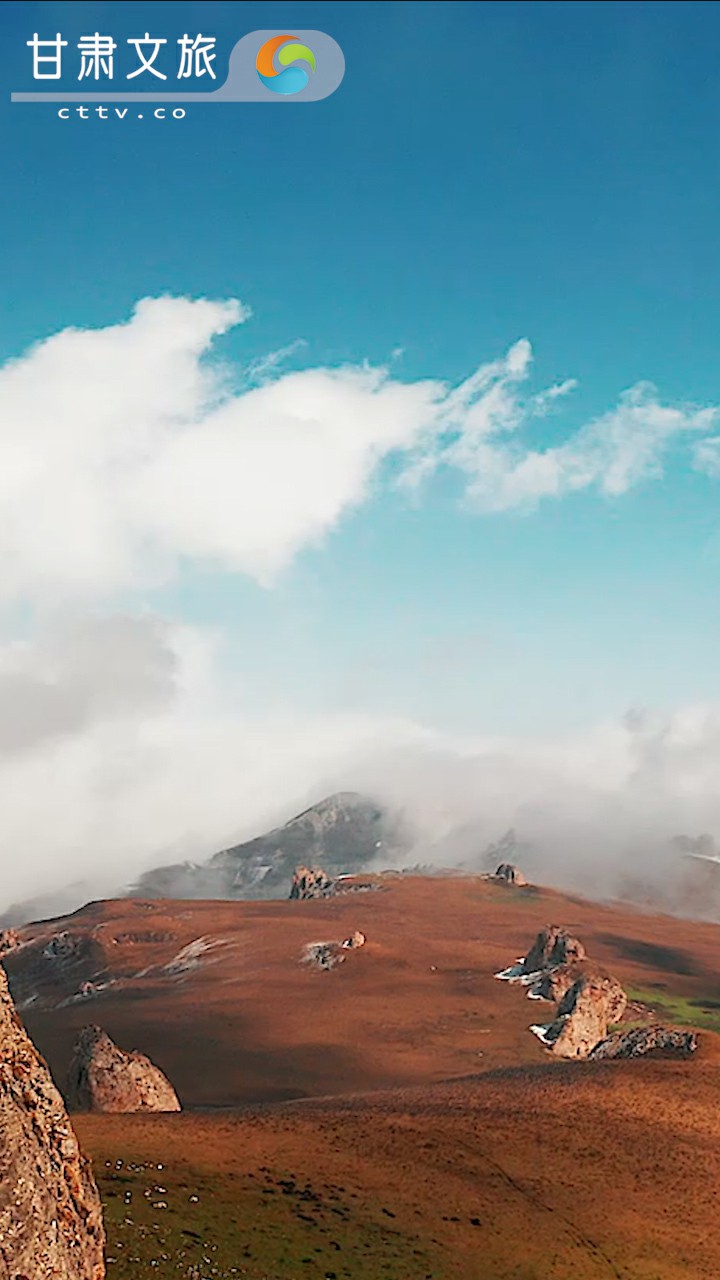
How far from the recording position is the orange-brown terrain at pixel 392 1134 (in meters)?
33.8

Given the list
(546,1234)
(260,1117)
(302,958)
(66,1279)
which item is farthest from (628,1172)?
(302,958)

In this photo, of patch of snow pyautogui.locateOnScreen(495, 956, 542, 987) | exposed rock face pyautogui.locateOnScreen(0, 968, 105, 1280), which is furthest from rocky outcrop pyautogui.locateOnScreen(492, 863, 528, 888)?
exposed rock face pyautogui.locateOnScreen(0, 968, 105, 1280)

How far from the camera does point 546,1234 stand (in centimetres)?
3750

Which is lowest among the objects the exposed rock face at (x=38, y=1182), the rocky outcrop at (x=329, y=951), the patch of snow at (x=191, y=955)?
the patch of snow at (x=191, y=955)

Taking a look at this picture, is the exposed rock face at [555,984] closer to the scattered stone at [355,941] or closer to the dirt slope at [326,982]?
the dirt slope at [326,982]

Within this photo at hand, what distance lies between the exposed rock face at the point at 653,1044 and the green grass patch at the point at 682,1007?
1237 inches

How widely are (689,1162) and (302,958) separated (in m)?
80.7

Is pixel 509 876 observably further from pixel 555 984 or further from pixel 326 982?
pixel 326 982

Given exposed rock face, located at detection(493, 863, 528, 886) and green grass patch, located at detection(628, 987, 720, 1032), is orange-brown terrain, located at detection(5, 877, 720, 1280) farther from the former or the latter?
exposed rock face, located at detection(493, 863, 528, 886)

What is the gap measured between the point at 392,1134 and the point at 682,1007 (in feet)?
244

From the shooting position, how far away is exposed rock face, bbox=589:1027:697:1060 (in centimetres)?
6500

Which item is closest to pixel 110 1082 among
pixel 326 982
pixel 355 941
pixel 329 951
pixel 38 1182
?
pixel 38 1182

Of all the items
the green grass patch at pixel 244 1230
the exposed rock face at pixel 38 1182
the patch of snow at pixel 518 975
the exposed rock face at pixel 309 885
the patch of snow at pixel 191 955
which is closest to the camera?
the exposed rock face at pixel 38 1182

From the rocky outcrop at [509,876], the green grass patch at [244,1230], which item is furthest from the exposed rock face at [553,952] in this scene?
the green grass patch at [244,1230]
